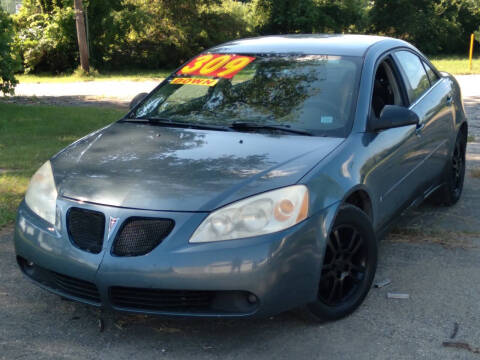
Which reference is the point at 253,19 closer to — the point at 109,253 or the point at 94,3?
the point at 94,3

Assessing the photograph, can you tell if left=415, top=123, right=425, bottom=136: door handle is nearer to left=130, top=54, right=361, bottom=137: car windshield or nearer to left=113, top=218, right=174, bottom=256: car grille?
left=130, top=54, right=361, bottom=137: car windshield

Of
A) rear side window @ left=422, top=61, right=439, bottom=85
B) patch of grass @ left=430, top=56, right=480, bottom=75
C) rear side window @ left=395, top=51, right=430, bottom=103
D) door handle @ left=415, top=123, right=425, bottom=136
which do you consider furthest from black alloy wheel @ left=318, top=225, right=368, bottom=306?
patch of grass @ left=430, top=56, right=480, bottom=75

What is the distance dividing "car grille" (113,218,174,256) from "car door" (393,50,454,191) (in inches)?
89.3

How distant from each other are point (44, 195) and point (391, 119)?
209cm

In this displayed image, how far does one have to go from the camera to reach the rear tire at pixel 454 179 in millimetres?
5672

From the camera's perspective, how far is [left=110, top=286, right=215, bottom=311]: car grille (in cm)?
318

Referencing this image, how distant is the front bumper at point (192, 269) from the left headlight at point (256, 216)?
0.12 feet

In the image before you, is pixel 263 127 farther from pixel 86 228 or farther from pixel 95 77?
pixel 95 77

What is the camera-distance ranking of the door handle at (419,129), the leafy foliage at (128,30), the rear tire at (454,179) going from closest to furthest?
the door handle at (419,129), the rear tire at (454,179), the leafy foliage at (128,30)

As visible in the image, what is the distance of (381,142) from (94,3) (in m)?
21.5

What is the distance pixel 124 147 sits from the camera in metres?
3.96

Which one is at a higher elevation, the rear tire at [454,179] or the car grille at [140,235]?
the car grille at [140,235]

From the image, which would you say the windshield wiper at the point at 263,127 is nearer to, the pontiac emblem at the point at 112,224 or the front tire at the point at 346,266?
the front tire at the point at 346,266

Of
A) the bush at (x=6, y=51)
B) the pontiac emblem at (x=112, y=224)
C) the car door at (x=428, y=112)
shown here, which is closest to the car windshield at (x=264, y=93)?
the car door at (x=428, y=112)
